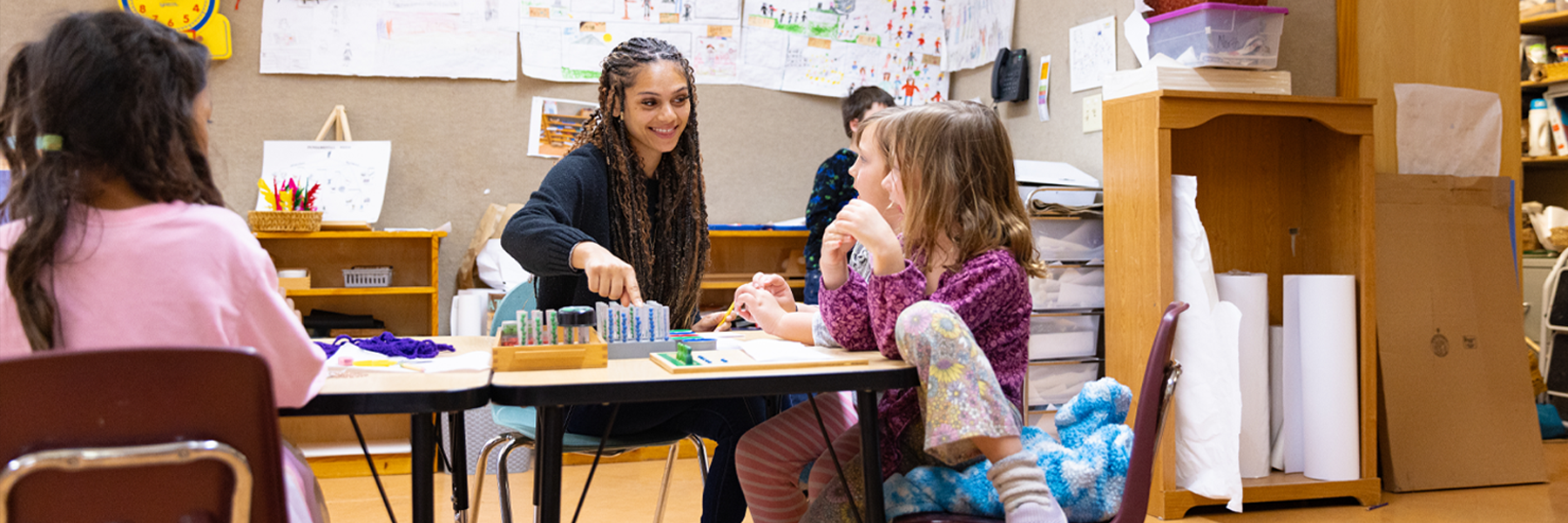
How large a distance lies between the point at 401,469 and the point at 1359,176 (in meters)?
3.01

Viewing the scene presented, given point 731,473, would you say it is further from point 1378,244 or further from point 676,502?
point 1378,244

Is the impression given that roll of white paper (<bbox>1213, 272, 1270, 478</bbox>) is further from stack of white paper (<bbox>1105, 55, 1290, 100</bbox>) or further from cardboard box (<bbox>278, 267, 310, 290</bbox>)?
cardboard box (<bbox>278, 267, 310, 290</bbox>)

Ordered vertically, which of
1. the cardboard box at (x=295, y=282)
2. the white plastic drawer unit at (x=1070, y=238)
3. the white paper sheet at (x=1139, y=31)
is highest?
the white paper sheet at (x=1139, y=31)

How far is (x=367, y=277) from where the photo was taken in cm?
350

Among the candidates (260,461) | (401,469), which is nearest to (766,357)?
(260,461)

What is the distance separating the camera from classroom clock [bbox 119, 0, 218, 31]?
3.48 metres

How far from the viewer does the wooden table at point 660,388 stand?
1.15 meters

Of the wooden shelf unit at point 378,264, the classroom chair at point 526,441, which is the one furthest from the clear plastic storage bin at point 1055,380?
the wooden shelf unit at point 378,264

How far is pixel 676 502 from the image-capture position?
298 cm

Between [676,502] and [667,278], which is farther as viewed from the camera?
[676,502]

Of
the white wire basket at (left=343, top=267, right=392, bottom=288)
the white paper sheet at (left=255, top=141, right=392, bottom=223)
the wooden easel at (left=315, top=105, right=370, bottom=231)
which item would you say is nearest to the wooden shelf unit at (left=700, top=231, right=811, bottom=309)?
the white wire basket at (left=343, top=267, right=392, bottom=288)

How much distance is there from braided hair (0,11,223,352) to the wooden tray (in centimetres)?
55

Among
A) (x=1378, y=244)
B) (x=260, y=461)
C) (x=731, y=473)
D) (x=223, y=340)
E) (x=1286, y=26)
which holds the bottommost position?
(x=731, y=473)

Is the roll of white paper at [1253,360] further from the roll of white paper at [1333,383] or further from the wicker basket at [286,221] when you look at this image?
the wicker basket at [286,221]
